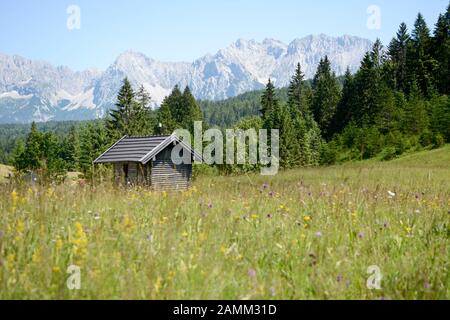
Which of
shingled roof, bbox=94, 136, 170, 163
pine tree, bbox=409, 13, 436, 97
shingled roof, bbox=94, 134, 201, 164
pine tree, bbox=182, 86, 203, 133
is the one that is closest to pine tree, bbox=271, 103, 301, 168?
pine tree, bbox=409, 13, 436, 97

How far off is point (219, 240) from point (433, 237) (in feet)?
8.38

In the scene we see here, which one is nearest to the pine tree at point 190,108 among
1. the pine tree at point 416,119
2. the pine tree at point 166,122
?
the pine tree at point 166,122

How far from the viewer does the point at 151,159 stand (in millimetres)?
27047

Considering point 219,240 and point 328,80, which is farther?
point 328,80

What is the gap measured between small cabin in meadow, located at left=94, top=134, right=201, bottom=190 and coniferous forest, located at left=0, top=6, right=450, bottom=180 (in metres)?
22.6

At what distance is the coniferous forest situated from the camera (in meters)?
55.8

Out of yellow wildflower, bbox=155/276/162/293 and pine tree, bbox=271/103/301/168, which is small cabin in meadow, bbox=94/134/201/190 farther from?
pine tree, bbox=271/103/301/168

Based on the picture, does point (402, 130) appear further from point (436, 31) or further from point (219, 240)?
point (219, 240)

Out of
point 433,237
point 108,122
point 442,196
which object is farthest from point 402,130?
point 433,237

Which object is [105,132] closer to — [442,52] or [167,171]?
[167,171]

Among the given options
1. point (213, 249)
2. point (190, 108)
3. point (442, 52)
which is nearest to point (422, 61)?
point (442, 52)

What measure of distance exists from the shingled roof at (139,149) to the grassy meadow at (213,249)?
66.2 ft

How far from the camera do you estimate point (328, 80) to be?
308 feet
